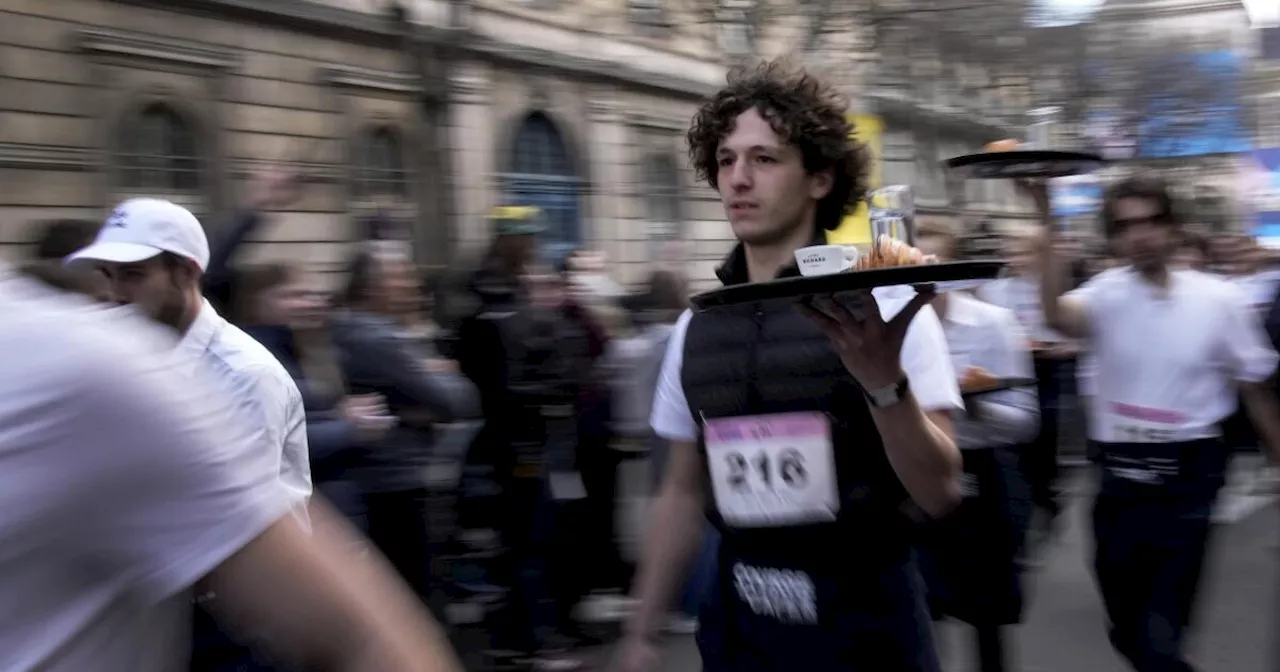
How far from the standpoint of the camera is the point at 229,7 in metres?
14.3

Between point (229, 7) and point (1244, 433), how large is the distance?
38.5 feet

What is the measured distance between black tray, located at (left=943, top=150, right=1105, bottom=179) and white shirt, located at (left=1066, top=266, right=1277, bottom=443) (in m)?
0.89

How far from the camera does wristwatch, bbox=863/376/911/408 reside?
226 cm

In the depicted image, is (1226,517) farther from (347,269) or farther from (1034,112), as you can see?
(1034,112)

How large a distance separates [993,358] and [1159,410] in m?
0.77

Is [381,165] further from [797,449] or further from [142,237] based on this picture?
[797,449]

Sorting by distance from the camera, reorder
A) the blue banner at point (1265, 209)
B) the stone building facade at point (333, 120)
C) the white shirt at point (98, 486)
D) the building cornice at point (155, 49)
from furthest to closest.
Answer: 1. the blue banner at point (1265, 209)
2. the building cornice at point (155, 49)
3. the stone building facade at point (333, 120)
4. the white shirt at point (98, 486)

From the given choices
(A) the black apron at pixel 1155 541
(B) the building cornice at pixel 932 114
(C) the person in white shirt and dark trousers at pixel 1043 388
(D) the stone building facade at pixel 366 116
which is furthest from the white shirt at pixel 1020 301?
(B) the building cornice at pixel 932 114

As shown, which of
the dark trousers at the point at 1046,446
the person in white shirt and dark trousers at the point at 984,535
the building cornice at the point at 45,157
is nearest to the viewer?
the person in white shirt and dark trousers at the point at 984,535

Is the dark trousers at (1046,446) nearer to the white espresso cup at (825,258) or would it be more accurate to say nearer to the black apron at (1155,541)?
the black apron at (1155,541)

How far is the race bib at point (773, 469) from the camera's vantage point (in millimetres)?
2516

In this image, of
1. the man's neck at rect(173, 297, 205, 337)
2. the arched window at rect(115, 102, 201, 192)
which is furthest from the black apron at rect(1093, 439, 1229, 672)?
the arched window at rect(115, 102, 201, 192)

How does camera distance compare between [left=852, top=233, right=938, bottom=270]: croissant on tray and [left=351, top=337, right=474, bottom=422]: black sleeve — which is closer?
[left=852, top=233, right=938, bottom=270]: croissant on tray

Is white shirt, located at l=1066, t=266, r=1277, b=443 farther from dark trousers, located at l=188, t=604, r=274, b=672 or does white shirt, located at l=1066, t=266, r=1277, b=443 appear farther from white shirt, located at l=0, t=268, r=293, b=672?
white shirt, located at l=0, t=268, r=293, b=672
